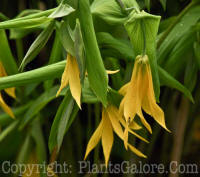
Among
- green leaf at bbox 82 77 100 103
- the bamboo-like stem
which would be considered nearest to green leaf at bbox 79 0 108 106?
green leaf at bbox 82 77 100 103

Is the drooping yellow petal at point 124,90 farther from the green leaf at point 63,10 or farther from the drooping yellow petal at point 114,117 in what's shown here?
the green leaf at point 63,10

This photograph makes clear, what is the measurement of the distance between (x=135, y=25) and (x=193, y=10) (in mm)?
302

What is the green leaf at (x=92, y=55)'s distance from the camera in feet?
1.58

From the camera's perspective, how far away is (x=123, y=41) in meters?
0.71

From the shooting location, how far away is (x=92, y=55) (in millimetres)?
491

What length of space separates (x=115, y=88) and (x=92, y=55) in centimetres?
26

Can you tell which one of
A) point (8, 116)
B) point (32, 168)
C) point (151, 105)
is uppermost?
point (151, 105)

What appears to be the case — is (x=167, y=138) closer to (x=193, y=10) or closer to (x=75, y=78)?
(x=193, y=10)

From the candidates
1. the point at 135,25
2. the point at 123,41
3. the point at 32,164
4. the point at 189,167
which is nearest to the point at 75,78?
the point at 135,25

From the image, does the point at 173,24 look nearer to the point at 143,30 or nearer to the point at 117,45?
the point at 117,45

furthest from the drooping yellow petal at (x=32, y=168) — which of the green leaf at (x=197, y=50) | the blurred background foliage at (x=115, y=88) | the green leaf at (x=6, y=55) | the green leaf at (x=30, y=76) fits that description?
the green leaf at (x=197, y=50)

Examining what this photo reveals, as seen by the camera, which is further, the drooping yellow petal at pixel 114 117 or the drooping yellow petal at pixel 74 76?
the drooping yellow petal at pixel 114 117

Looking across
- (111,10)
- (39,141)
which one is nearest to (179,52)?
(111,10)

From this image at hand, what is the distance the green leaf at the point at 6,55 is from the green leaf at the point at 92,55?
31 centimetres
